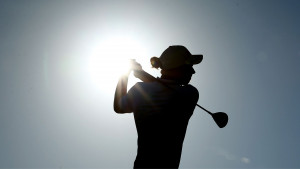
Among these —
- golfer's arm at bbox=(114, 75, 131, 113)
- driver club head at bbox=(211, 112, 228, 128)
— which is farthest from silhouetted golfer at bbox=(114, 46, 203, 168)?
driver club head at bbox=(211, 112, 228, 128)

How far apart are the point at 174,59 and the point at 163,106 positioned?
63cm

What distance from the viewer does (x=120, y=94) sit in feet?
10.8

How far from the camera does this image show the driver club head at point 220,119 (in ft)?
13.3

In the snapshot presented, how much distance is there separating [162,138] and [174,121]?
268 millimetres

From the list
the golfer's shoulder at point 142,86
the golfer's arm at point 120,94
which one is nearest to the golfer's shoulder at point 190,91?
the golfer's shoulder at point 142,86

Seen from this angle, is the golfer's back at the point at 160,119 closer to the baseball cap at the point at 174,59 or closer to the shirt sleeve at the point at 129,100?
the shirt sleeve at the point at 129,100

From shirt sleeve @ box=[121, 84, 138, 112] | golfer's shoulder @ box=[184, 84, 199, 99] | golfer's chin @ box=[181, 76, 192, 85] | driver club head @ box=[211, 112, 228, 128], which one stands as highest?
golfer's chin @ box=[181, 76, 192, 85]

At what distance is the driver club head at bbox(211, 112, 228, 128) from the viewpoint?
4.05m

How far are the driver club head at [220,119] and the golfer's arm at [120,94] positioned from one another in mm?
1484

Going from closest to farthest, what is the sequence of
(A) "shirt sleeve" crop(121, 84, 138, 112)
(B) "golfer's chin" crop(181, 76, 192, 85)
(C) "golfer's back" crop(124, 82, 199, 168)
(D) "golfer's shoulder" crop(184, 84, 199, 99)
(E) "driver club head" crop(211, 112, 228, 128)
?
(C) "golfer's back" crop(124, 82, 199, 168)
(A) "shirt sleeve" crop(121, 84, 138, 112)
(D) "golfer's shoulder" crop(184, 84, 199, 99)
(B) "golfer's chin" crop(181, 76, 192, 85)
(E) "driver club head" crop(211, 112, 228, 128)

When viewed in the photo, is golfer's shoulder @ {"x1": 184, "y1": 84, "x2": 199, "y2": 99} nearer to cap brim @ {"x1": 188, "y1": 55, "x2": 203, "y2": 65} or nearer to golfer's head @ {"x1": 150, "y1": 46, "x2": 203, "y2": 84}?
golfer's head @ {"x1": 150, "y1": 46, "x2": 203, "y2": 84}

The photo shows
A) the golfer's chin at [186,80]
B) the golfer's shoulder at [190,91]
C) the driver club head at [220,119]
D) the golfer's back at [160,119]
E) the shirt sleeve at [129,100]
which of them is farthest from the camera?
the driver club head at [220,119]

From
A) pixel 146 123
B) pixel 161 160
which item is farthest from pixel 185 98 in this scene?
pixel 161 160

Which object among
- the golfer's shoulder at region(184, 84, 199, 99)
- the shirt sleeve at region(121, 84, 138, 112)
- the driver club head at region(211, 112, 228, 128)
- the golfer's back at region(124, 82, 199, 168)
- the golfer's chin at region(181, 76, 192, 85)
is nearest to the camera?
the golfer's back at region(124, 82, 199, 168)
